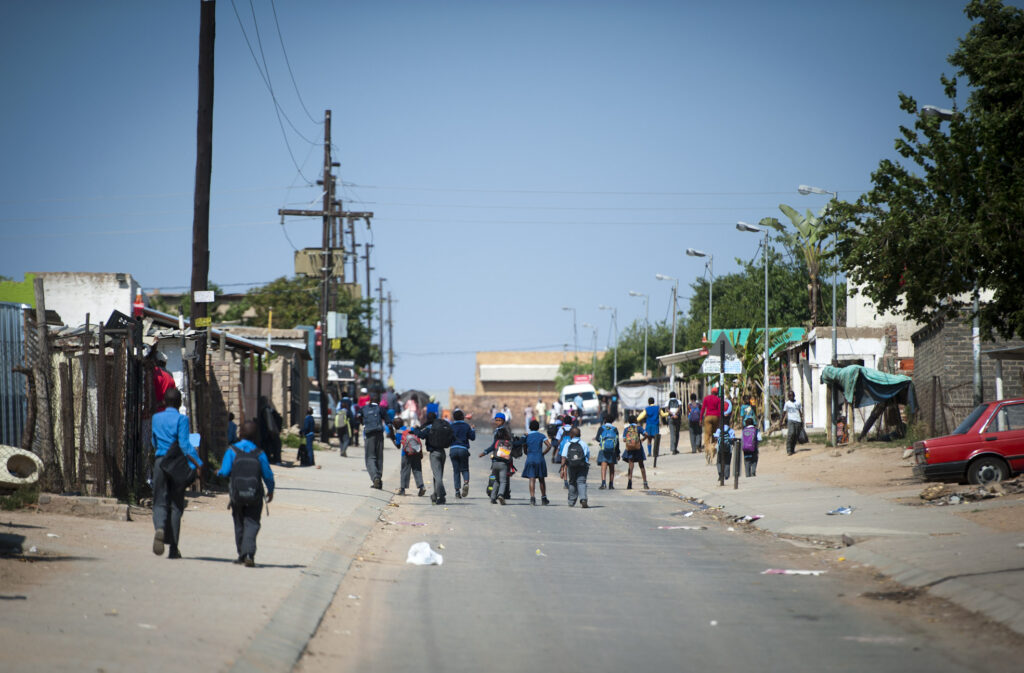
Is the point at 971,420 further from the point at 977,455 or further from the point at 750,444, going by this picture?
the point at 750,444

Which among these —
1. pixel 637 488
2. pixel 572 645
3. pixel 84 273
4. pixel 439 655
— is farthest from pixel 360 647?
pixel 84 273

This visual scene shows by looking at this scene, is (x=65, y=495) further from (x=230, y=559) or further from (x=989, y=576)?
(x=989, y=576)

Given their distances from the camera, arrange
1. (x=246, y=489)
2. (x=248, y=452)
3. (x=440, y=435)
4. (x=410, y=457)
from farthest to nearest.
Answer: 1. (x=410, y=457)
2. (x=440, y=435)
3. (x=248, y=452)
4. (x=246, y=489)

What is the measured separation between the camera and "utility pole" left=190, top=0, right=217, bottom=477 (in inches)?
786

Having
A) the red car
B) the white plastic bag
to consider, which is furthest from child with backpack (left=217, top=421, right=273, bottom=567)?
the red car

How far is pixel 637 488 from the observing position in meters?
26.5

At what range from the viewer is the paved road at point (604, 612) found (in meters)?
7.76

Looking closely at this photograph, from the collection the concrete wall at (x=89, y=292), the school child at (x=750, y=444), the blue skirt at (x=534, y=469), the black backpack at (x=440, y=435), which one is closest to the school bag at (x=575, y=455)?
the blue skirt at (x=534, y=469)

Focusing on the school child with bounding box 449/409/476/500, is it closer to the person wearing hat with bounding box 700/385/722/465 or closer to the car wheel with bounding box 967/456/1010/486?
the car wheel with bounding box 967/456/1010/486

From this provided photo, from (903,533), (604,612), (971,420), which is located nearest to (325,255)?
(971,420)

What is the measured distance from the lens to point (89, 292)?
3631 cm

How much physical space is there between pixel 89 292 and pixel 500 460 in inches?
789

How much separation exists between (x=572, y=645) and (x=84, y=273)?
104 feet

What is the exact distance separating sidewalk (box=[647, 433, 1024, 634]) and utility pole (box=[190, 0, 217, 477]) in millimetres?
9240
